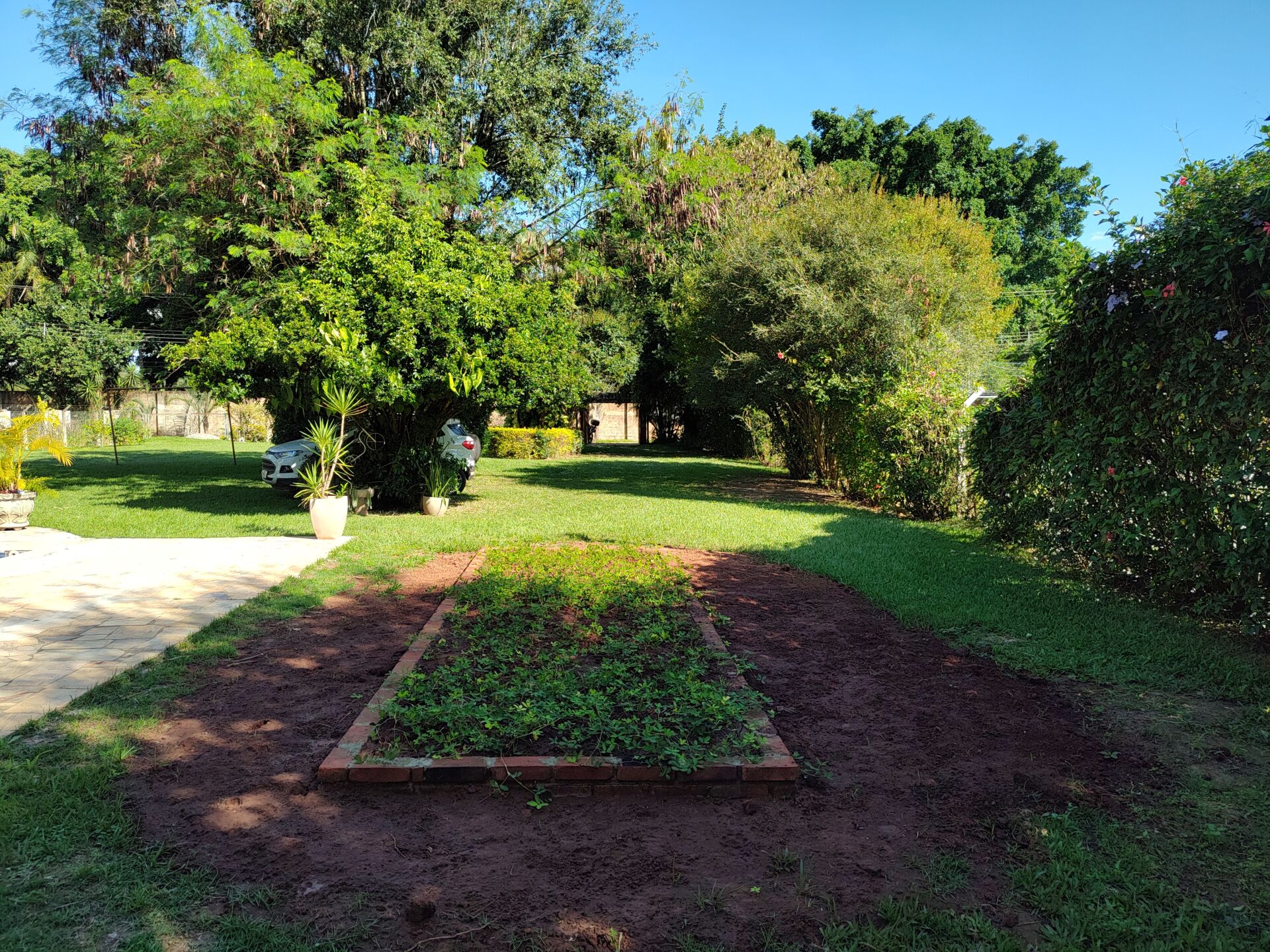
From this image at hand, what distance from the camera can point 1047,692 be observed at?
4449 millimetres

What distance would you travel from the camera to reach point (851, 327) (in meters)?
13.1

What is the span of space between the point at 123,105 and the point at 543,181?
685 cm

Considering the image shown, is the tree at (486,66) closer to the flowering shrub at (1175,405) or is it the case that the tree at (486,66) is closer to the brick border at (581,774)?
the flowering shrub at (1175,405)

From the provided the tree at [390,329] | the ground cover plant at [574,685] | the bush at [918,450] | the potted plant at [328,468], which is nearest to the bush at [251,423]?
the tree at [390,329]

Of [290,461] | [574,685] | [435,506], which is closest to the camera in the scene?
[574,685]

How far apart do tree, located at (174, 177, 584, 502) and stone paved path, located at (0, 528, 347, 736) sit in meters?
2.40

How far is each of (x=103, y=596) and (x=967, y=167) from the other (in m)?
40.1

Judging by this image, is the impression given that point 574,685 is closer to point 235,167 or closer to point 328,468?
point 328,468

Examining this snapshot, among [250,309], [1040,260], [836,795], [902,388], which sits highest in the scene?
[1040,260]

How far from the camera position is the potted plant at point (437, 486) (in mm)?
11953

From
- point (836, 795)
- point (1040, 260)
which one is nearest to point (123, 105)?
point (836, 795)

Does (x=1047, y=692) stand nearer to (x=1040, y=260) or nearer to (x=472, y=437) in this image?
(x=472, y=437)

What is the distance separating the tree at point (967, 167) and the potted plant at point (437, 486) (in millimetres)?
26417

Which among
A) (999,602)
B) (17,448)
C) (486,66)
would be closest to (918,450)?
(999,602)
